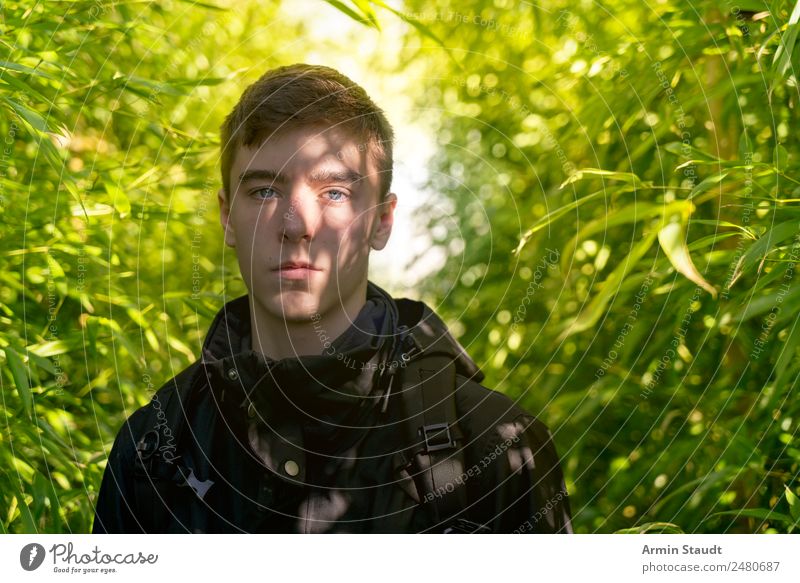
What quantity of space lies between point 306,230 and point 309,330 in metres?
0.12

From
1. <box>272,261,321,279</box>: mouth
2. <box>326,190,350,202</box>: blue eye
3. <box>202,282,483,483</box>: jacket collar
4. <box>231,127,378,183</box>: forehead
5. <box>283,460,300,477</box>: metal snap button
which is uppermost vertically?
<box>231,127,378,183</box>: forehead

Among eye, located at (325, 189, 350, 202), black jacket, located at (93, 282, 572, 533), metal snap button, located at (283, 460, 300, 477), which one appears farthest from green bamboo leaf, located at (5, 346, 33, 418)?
eye, located at (325, 189, 350, 202)

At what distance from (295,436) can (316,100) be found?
0.40m

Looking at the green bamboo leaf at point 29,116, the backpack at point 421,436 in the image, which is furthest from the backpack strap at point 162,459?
the green bamboo leaf at point 29,116

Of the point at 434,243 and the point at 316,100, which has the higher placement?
the point at 316,100

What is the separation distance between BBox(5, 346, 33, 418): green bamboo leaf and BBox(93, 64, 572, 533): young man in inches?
4.6

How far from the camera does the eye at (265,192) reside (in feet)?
3.42

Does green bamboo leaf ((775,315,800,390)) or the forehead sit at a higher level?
the forehead

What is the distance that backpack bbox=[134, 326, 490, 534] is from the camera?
100cm

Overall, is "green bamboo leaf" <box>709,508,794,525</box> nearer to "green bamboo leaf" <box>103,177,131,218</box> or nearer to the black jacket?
the black jacket

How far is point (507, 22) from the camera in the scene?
5.09 feet

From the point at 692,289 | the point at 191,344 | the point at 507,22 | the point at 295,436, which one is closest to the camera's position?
the point at 295,436
